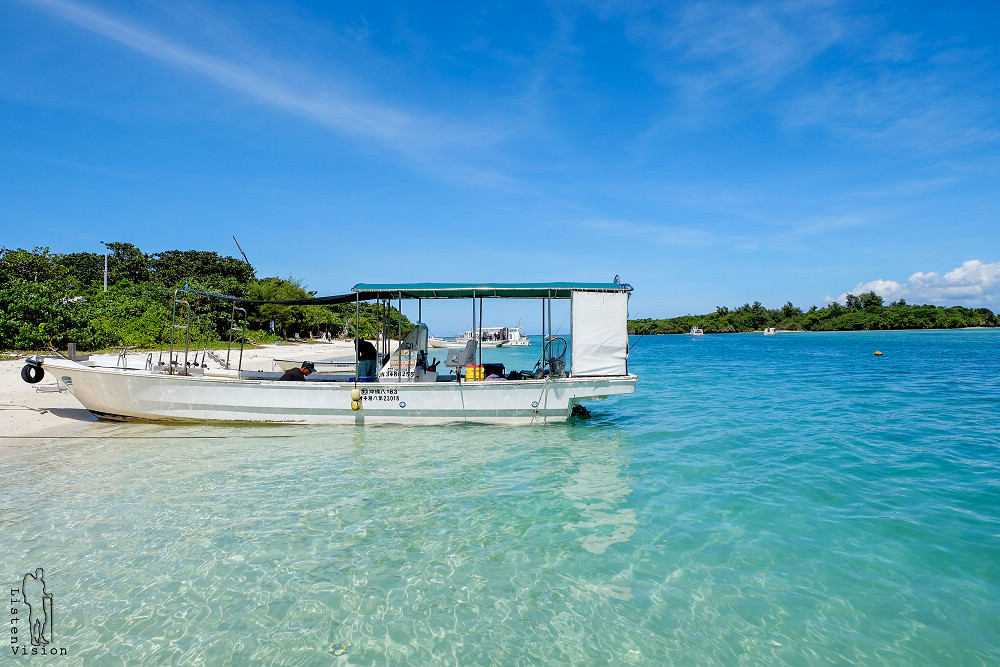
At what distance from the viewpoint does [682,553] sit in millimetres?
5738

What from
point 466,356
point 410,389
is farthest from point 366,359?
point 466,356

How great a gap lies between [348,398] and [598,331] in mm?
6111

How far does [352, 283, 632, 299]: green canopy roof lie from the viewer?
470 inches

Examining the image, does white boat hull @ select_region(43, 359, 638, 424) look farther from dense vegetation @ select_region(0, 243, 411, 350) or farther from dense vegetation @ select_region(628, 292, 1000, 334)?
dense vegetation @ select_region(628, 292, 1000, 334)

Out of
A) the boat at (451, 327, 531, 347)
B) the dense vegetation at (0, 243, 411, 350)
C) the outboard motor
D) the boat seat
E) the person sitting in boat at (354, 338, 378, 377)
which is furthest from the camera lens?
the boat at (451, 327, 531, 347)

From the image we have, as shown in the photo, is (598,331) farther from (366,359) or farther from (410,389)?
(366,359)

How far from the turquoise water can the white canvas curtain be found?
1.86 metres

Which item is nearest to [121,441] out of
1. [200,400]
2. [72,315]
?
[200,400]

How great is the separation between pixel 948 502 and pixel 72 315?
3161 cm

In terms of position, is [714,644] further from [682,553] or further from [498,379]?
[498,379]

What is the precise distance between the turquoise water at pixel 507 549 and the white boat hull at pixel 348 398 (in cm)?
86

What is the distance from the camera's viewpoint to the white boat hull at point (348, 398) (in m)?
11.9

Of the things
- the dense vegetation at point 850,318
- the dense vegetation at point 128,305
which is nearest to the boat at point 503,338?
the dense vegetation at point 128,305

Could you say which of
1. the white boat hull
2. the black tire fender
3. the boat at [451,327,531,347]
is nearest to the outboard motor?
the black tire fender
